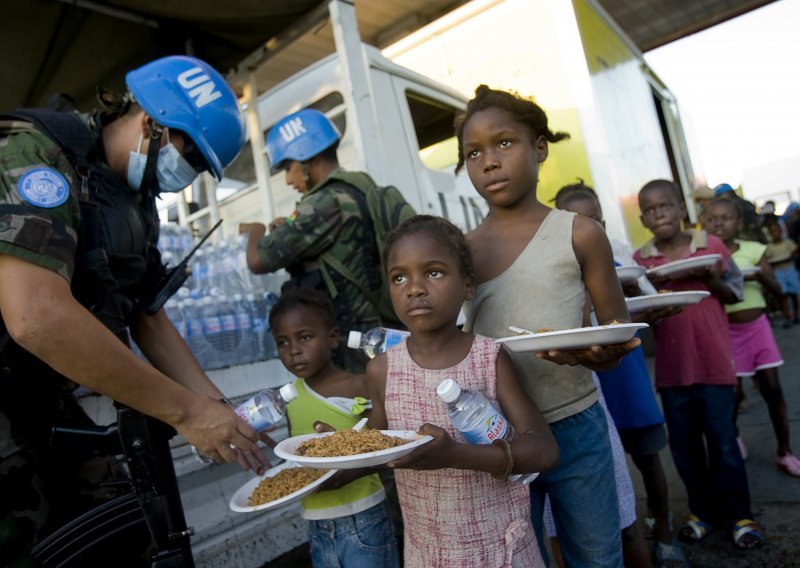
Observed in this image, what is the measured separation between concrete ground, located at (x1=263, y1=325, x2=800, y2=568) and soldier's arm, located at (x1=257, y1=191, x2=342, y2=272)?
1.51 m

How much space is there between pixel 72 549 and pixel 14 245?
93 centimetres

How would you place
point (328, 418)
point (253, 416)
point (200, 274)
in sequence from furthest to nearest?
point (200, 274), point (328, 418), point (253, 416)

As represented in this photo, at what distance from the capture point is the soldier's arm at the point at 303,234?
2.74 m

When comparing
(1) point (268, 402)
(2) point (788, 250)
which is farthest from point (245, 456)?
(2) point (788, 250)

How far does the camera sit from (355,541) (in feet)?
6.26

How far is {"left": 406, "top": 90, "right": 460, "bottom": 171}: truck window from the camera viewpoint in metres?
5.14

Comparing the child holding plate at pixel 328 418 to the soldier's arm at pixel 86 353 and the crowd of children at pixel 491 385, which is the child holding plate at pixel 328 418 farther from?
the soldier's arm at pixel 86 353

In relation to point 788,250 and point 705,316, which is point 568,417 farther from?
point 788,250

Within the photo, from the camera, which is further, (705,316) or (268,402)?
(705,316)

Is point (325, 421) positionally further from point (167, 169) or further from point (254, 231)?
point (254, 231)

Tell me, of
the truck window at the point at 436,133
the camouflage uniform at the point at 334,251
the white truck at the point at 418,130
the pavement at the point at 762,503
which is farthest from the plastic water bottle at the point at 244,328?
the pavement at the point at 762,503

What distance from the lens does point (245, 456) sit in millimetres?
1660

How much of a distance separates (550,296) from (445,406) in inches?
17.2

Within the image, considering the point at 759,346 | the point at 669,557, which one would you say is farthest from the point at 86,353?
the point at 759,346
